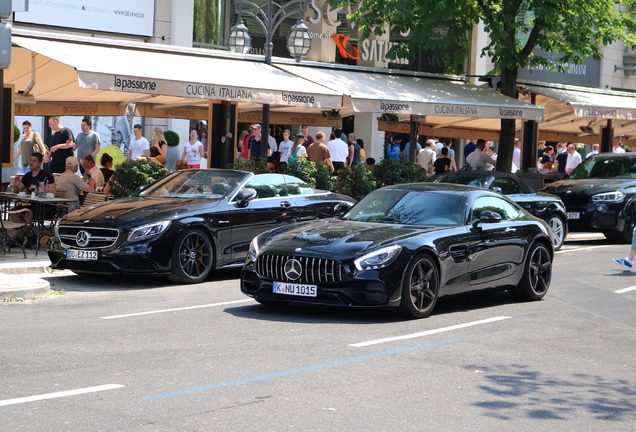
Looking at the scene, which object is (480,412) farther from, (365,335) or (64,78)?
(64,78)

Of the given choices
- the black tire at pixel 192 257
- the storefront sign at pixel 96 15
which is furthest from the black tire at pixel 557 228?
the storefront sign at pixel 96 15

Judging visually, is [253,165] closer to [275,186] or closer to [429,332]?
[275,186]

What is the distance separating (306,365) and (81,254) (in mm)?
5576

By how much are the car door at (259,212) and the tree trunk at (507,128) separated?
11594 millimetres

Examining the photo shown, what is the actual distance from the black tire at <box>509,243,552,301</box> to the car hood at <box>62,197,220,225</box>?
412 centimetres

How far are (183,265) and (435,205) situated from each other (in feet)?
11.3

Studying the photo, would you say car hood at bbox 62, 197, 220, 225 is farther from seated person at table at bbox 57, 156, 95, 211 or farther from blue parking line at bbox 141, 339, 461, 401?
blue parking line at bbox 141, 339, 461, 401

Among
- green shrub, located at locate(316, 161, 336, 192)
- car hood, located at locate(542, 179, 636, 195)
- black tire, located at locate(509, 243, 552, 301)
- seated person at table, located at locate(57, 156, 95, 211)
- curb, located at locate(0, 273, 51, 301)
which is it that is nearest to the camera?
curb, located at locate(0, 273, 51, 301)

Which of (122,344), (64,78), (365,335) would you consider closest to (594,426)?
(365,335)

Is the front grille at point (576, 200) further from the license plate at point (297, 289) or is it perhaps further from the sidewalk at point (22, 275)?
the license plate at point (297, 289)

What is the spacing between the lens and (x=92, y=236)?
12.6 metres

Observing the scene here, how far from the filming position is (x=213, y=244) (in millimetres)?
13188

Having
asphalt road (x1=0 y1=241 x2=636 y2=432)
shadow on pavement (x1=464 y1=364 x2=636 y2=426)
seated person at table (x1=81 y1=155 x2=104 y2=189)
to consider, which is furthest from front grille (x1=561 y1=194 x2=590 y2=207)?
shadow on pavement (x1=464 y1=364 x2=636 y2=426)

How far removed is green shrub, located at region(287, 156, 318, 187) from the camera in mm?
19094
